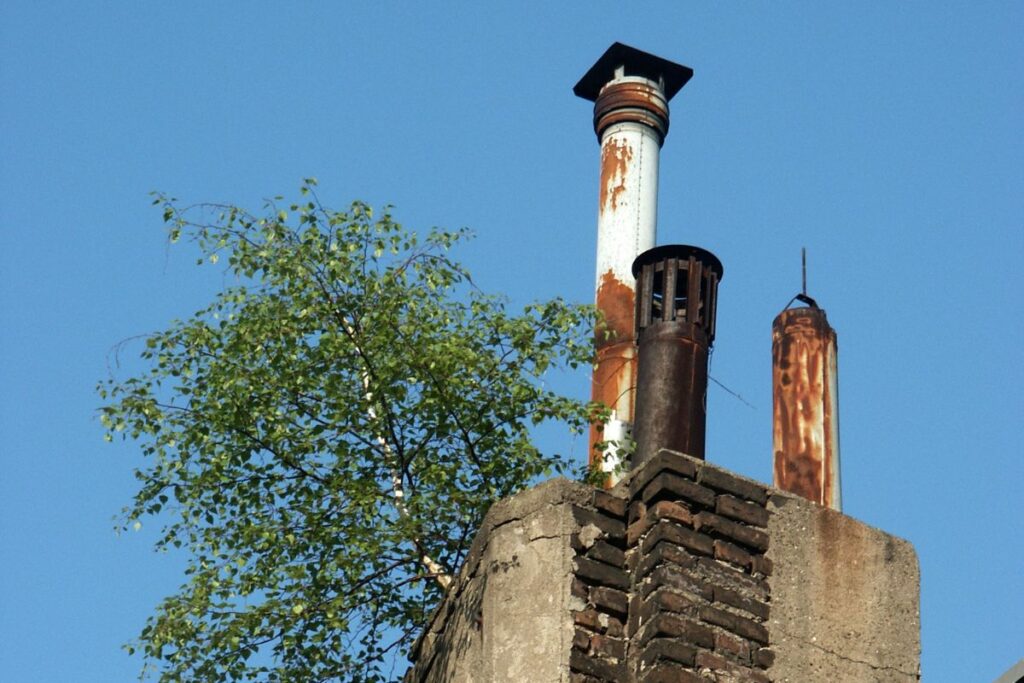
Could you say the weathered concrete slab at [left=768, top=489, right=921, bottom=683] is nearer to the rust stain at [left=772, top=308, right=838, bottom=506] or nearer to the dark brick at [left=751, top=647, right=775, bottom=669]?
the dark brick at [left=751, top=647, right=775, bottom=669]

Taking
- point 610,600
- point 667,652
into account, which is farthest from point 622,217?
point 667,652

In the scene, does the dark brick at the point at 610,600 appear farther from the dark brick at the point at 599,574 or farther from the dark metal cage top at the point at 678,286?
the dark metal cage top at the point at 678,286

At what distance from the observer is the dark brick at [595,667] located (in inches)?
314

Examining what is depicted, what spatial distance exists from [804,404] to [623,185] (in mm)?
8841

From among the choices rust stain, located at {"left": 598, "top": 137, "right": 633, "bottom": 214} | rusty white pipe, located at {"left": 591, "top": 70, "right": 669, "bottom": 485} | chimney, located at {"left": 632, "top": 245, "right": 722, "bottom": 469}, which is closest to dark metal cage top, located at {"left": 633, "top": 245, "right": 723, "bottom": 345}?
chimney, located at {"left": 632, "top": 245, "right": 722, "bottom": 469}

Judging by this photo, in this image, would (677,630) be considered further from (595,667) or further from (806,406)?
(806,406)

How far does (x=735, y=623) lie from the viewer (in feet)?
26.6

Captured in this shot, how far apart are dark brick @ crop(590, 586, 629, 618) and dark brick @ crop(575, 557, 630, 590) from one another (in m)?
0.03

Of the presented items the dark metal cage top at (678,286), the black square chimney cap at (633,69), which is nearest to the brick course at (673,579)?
the dark metal cage top at (678,286)

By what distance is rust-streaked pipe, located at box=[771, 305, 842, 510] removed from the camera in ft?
32.1

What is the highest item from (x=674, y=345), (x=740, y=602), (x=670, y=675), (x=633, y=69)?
(x=633, y=69)

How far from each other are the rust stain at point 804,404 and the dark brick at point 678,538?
5.17 ft

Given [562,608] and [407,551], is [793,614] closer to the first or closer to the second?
[562,608]

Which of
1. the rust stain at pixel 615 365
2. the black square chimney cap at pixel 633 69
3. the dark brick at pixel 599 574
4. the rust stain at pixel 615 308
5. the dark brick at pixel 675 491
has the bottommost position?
the dark brick at pixel 599 574
